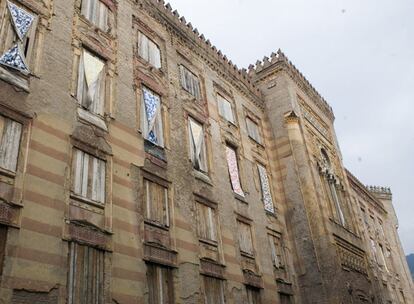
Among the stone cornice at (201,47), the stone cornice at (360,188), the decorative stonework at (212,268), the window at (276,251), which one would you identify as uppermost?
the stone cornice at (201,47)

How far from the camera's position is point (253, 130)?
21203 millimetres

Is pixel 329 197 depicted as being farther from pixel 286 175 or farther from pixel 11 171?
pixel 11 171

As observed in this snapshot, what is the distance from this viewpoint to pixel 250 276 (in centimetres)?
Answer: 1502

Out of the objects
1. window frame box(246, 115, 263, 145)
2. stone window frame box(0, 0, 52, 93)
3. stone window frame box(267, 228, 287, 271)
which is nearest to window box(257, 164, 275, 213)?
stone window frame box(267, 228, 287, 271)

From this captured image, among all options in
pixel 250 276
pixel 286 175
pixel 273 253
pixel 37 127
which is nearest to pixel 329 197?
pixel 286 175

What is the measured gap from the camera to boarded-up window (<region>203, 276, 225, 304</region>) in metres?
12.7

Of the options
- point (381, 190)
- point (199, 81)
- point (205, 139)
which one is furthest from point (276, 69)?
point (381, 190)

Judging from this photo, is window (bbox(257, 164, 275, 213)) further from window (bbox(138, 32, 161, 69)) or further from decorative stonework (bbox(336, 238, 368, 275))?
window (bbox(138, 32, 161, 69))

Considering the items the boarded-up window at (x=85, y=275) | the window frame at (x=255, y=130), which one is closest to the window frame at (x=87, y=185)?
the boarded-up window at (x=85, y=275)

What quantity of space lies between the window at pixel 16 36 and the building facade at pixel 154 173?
38 millimetres

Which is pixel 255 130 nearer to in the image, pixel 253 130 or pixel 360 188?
pixel 253 130

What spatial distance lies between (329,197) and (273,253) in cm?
611

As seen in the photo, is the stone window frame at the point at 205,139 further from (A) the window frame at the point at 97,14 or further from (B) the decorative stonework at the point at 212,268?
(A) the window frame at the point at 97,14

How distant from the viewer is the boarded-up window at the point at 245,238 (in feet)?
51.2
